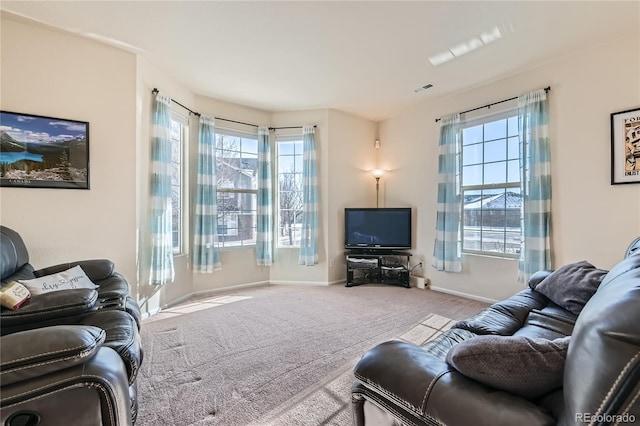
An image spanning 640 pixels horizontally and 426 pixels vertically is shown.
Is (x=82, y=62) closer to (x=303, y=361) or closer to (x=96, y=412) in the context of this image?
(x=96, y=412)

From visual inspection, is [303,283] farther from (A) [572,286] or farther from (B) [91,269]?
(A) [572,286]

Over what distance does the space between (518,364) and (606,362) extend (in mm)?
260

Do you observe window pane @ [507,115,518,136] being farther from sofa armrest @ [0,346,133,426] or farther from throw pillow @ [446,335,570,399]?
sofa armrest @ [0,346,133,426]

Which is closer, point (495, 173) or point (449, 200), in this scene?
point (495, 173)

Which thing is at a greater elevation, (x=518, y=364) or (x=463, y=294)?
(x=518, y=364)

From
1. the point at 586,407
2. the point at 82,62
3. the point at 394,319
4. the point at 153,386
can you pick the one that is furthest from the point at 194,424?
the point at 82,62

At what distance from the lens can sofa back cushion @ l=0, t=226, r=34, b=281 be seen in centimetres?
190

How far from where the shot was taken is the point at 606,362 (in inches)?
23.8

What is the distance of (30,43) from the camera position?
250 cm

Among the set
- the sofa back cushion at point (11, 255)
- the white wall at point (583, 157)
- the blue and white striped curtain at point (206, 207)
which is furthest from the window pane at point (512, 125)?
the sofa back cushion at point (11, 255)

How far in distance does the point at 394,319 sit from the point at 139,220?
9.89 feet

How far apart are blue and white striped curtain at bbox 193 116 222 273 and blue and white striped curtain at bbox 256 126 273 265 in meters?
0.70

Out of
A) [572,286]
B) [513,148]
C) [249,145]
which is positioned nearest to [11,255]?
[249,145]

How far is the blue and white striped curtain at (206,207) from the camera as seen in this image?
3955mm
